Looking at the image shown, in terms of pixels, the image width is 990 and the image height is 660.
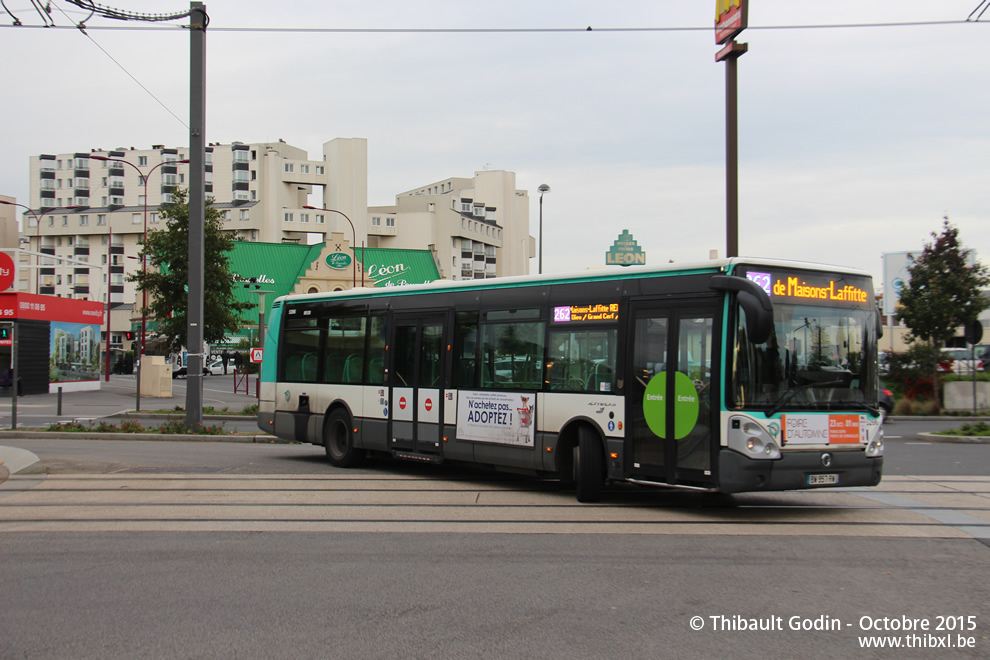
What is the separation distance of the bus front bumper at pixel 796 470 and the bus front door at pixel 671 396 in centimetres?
23

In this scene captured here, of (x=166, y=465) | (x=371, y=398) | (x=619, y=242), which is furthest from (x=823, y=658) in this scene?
(x=619, y=242)

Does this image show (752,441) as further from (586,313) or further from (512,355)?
(512,355)

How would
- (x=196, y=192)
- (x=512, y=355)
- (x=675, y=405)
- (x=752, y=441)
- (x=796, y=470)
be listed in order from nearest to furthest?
(x=752, y=441)
(x=796, y=470)
(x=675, y=405)
(x=512, y=355)
(x=196, y=192)

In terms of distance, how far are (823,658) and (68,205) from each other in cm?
13056

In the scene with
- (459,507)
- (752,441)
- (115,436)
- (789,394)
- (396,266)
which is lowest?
(115,436)

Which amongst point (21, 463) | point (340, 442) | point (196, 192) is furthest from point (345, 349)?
point (196, 192)

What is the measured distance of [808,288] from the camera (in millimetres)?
9570

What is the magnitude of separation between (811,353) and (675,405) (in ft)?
5.06

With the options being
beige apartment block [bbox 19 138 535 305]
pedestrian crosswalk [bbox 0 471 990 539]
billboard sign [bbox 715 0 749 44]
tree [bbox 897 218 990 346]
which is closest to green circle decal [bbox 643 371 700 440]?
pedestrian crosswalk [bbox 0 471 990 539]

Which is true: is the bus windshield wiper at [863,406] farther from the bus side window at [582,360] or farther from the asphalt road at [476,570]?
the bus side window at [582,360]

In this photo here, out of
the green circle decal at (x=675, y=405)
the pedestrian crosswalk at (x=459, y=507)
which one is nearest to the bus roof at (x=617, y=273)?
the green circle decal at (x=675, y=405)

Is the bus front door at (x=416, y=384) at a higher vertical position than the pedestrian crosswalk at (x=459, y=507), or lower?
higher

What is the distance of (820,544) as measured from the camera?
26.8 feet

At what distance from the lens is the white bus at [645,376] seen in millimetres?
9117
